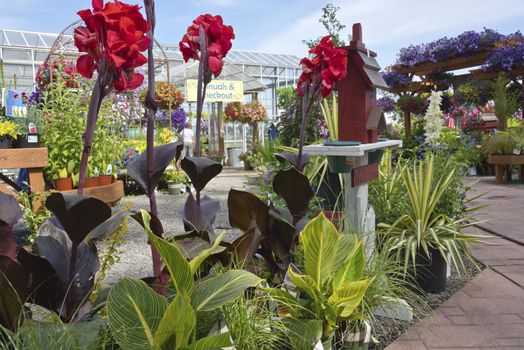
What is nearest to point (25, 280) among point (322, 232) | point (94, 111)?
point (94, 111)

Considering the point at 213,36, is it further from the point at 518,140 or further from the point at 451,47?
the point at 451,47

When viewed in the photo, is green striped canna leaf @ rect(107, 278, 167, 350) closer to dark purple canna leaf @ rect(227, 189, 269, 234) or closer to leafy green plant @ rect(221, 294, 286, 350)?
leafy green plant @ rect(221, 294, 286, 350)

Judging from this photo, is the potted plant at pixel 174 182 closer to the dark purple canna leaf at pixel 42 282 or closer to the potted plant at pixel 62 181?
the potted plant at pixel 62 181

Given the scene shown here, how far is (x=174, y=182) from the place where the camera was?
6.66 metres

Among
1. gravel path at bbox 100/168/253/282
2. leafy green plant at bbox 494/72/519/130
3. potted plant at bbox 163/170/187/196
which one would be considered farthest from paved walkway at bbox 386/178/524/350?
leafy green plant at bbox 494/72/519/130

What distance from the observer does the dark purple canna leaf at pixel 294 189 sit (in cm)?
162

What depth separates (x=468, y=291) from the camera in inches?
99.6

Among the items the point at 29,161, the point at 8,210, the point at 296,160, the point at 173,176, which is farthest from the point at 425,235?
the point at 173,176

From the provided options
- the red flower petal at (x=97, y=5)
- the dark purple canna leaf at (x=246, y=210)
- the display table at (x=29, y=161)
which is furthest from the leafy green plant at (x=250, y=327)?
the display table at (x=29, y=161)

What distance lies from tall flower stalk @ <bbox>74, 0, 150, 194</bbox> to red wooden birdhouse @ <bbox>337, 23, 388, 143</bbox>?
146 centimetres

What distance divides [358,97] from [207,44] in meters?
1.09

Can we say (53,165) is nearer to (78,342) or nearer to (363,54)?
(363,54)

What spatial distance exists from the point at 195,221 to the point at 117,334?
1.68 feet

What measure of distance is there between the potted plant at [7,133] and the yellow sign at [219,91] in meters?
7.04
